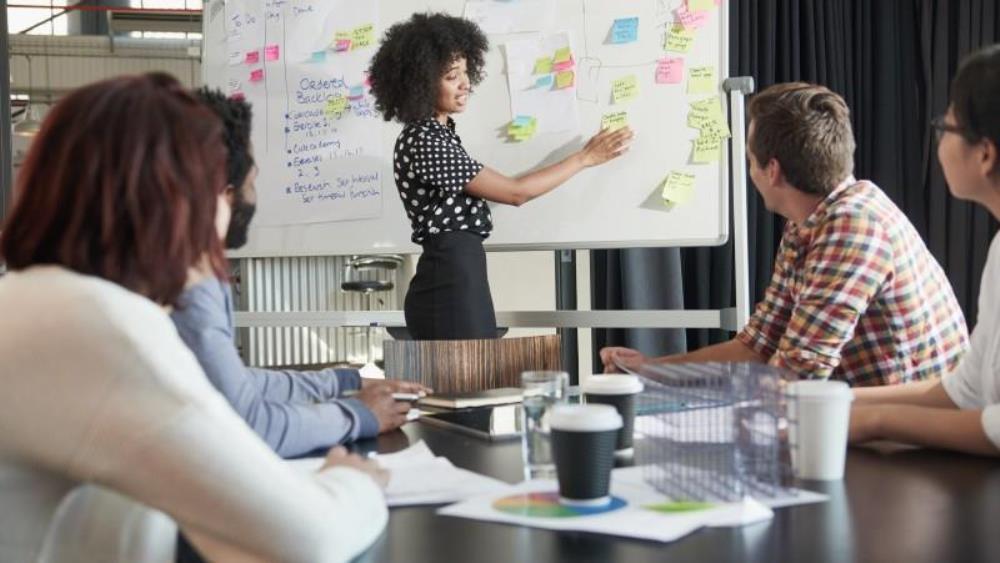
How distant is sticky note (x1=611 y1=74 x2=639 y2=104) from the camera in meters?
3.16

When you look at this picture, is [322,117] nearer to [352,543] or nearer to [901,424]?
[901,424]

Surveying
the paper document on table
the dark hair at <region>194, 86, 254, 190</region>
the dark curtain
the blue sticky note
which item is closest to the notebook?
the paper document on table

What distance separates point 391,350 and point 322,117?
1.44 m

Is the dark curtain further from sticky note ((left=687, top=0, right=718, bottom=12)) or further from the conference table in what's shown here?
the conference table

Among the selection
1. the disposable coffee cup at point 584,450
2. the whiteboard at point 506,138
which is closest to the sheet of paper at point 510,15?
the whiteboard at point 506,138

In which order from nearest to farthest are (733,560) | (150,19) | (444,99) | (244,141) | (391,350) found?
(733,560) < (244,141) < (391,350) < (444,99) < (150,19)

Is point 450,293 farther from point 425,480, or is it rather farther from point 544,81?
point 425,480

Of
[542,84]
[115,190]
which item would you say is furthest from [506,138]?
[115,190]

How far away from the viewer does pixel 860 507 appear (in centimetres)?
108

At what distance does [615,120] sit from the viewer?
3.18 metres

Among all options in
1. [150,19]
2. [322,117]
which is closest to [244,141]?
[322,117]

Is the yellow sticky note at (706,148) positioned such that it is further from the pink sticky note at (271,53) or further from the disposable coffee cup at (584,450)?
the disposable coffee cup at (584,450)

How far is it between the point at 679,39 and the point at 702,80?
0.45ft

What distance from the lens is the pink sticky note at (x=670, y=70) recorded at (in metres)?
3.13
